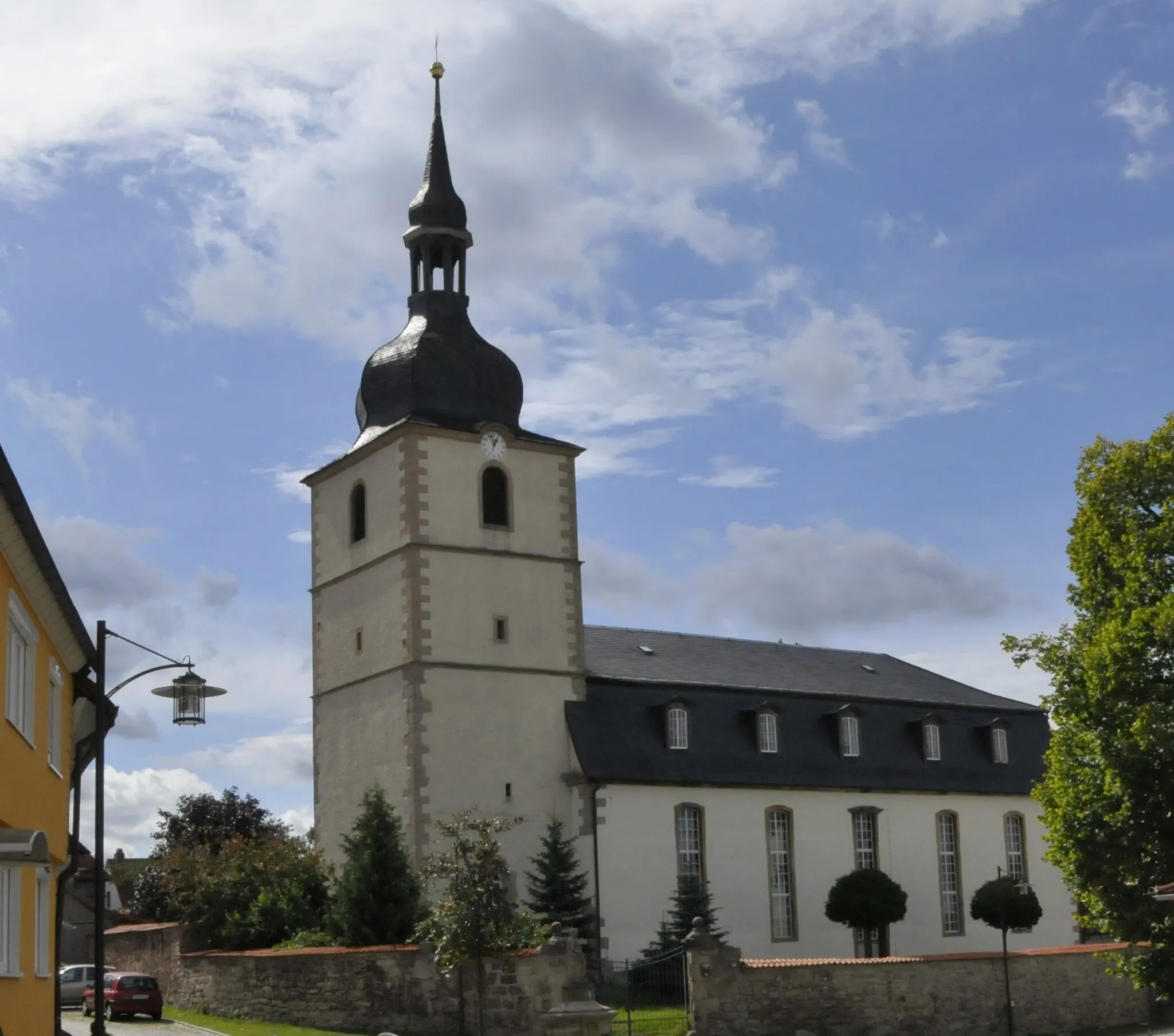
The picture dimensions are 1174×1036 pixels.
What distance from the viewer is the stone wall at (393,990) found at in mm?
28219

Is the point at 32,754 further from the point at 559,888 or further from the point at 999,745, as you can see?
the point at 999,745

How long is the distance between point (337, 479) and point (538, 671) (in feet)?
23.4

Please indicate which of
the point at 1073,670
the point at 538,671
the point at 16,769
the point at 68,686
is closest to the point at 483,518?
the point at 538,671

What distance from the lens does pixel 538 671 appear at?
40062mm

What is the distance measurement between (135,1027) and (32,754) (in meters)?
17.4

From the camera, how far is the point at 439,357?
1618 inches

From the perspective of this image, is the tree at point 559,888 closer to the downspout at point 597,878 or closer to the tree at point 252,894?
the downspout at point 597,878

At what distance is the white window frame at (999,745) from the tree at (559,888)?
46.3ft

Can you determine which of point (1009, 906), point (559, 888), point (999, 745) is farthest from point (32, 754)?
point (999, 745)

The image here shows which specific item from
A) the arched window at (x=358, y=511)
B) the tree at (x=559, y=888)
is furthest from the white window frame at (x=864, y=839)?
the arched window at (x=358, y=511)

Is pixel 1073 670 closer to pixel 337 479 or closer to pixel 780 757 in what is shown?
pixel 780 757

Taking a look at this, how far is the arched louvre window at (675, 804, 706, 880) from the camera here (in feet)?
130

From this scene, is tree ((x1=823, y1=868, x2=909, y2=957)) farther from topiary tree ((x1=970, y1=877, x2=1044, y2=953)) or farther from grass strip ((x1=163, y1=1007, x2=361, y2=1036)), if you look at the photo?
grass strip ((x1=163, y1=1007, x2=361, y2=1036))

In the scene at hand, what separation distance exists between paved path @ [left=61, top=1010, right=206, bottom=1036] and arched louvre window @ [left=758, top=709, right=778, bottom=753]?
15386mm
